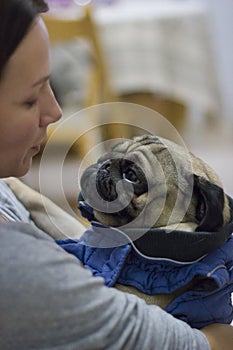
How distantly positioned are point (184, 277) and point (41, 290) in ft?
0.76

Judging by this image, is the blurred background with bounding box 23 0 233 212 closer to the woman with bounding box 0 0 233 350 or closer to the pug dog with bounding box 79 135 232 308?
the pug dog with bounding box 79 135 232 308

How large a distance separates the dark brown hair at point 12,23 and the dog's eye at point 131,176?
284 millimetres

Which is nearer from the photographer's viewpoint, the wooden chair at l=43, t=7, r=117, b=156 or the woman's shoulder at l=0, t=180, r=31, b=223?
the woman's shoulder at l=0, t=180, r=31, b=223

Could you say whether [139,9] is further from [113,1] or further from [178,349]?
[178,349]

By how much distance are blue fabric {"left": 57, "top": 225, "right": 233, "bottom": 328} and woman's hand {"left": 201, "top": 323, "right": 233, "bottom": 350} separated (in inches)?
0.6

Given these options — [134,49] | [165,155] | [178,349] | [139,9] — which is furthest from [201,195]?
[139,9]

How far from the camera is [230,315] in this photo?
3.01ft

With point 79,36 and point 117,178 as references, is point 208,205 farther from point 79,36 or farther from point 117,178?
point 79,36

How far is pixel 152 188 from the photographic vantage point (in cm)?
95

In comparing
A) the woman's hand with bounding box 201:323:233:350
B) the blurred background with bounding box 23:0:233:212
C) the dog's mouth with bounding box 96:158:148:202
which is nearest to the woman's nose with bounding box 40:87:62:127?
the dog's mouth with bounding box 96:158:148:202

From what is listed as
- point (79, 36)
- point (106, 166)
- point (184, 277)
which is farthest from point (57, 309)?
point (79, 36)

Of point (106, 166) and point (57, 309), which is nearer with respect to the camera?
point (57, 309)

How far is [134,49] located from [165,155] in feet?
8.12

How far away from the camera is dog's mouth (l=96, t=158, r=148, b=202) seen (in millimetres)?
958
